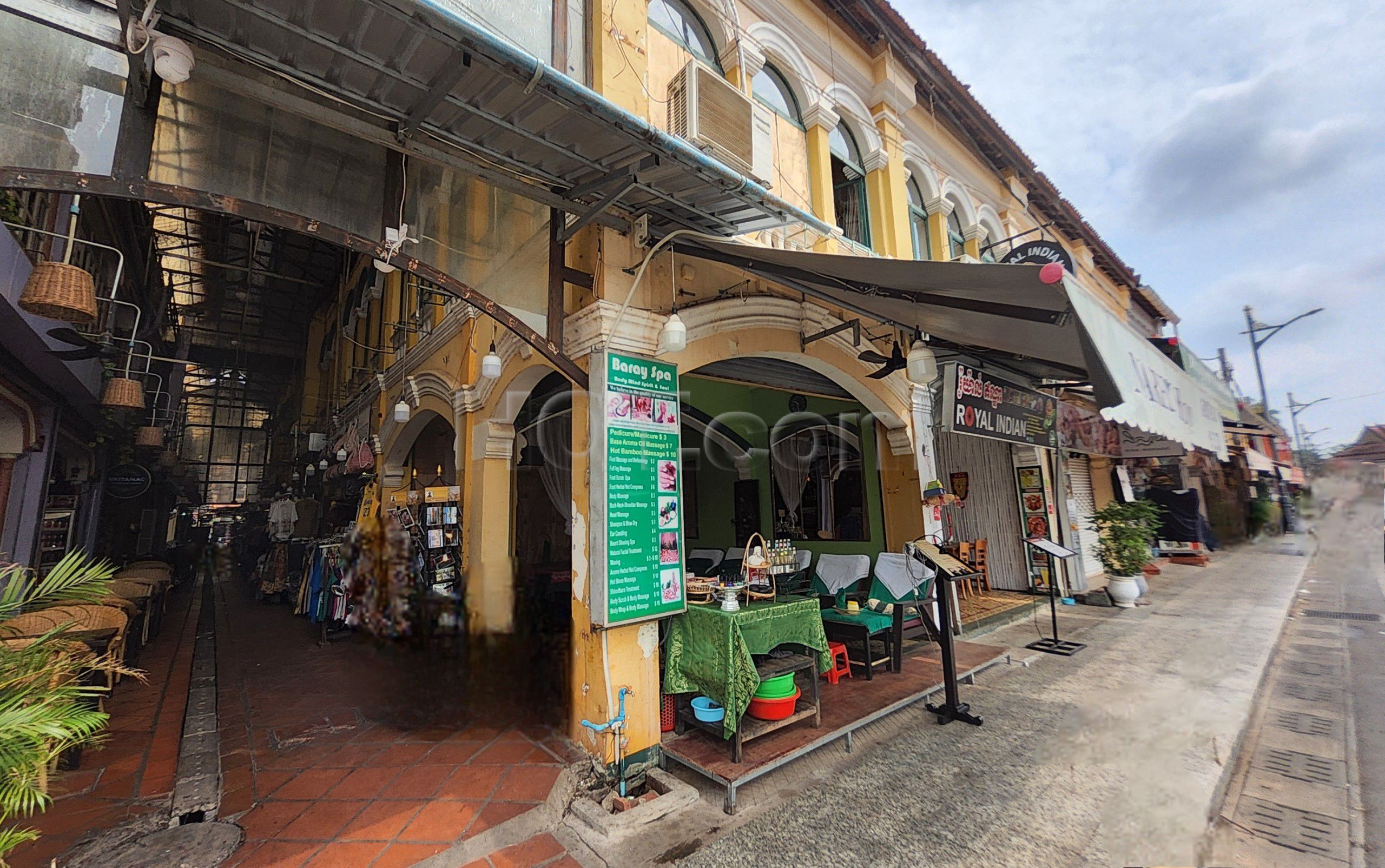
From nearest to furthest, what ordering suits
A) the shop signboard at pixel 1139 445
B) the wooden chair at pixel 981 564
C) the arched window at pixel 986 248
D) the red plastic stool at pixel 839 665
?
1. the red plastic stool at pixel 839 665
2. the arched window at pixel 986 248
3. the wooden chair at pixel 981 564
4. the shop signboard at pixel 1139 445

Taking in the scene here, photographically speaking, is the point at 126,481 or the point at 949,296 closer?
the point at 949,296

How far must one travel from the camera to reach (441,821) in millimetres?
3246

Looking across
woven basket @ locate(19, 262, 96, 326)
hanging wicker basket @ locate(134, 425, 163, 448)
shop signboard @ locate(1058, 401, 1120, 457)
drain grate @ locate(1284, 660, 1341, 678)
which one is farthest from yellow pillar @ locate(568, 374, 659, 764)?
hanging wicker basket @ locate(134, 425, 163, 448)

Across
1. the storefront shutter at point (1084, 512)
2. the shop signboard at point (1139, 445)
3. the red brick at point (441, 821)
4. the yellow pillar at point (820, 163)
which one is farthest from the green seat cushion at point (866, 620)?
the shop signboard at point (1139, 445)

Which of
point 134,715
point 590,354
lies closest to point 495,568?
point 590,354

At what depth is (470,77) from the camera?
2.75m

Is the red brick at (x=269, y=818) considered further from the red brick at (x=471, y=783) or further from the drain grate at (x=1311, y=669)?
the drain grate at (x=1311, y=669)

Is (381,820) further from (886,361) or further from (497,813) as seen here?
(886,361)

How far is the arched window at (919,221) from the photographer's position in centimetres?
800

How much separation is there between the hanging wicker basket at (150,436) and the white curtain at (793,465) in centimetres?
1011

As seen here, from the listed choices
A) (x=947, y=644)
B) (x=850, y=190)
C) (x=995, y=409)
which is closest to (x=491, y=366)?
(x=947, y=644)

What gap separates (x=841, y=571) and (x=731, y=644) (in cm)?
337

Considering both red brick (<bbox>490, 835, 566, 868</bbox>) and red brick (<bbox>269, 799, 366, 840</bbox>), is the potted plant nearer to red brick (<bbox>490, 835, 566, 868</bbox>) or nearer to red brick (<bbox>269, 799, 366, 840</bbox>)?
red brick (<bbox>490, 835, 566, 868</bbox>)

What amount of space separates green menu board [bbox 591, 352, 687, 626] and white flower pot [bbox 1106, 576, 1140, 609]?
8.53 meters
